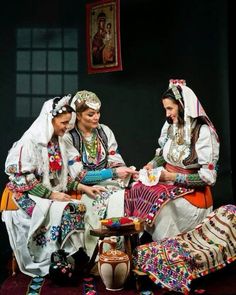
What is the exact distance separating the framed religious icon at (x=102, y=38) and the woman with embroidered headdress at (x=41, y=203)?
1.55 metres

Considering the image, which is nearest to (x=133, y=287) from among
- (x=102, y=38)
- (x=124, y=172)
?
(x=124, y=172)

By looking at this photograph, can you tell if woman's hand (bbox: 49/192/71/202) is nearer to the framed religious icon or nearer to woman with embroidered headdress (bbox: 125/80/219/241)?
woman with embroidered headdress (bbox: 125/80/219/241)

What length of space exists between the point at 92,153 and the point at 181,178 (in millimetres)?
916

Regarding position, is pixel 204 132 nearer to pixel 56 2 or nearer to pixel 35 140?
pixel 35 140

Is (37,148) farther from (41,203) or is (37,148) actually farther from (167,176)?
(167,176)

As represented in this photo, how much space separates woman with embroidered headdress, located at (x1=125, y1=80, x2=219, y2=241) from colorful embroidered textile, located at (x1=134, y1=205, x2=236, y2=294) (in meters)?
0.17

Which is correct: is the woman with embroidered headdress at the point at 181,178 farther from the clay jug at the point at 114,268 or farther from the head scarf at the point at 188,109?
the clay jug at the point at 114,268

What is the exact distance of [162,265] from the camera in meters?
4.73

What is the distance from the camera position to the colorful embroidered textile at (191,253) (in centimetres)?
470

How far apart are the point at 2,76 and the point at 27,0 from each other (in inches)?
35.2

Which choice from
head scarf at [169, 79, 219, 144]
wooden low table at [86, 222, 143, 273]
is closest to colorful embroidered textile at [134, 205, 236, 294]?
wooden low table at [86, 222, 143, 273]

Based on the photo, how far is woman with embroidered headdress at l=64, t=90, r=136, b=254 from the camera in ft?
18.6

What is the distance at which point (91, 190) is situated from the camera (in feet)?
18.1

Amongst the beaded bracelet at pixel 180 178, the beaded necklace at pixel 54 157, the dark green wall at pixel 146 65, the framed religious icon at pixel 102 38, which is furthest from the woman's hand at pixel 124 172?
the framed religious icon at pixel 102 38
